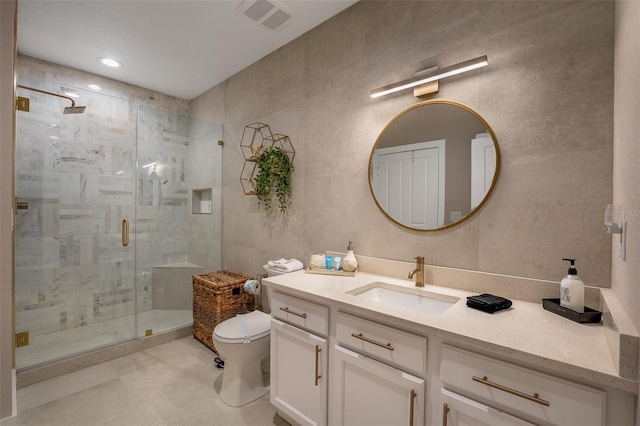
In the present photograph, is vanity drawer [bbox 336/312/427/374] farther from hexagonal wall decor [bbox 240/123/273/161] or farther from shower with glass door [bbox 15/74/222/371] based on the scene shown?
shower with glass door [bbox 15/74/222/371]

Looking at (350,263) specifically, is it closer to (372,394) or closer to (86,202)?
(372,394)

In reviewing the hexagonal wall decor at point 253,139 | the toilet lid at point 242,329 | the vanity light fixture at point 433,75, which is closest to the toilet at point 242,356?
the toilet lid at point 242,329

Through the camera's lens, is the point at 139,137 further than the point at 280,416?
Yes

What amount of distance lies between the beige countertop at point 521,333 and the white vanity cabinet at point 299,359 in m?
0.13

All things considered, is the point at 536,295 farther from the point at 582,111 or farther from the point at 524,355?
the point at 582,111

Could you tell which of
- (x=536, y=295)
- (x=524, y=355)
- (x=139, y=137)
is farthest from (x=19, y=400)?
(x=536, y=295)

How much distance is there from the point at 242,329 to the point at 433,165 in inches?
67.0

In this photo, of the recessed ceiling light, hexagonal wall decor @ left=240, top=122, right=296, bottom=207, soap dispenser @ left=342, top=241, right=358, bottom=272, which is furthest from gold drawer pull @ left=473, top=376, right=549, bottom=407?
the recessed ceiling light

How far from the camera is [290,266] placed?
7.38 ft

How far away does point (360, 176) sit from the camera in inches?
80.2

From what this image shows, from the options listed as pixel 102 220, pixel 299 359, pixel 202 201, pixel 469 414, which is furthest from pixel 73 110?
pixel 469 414

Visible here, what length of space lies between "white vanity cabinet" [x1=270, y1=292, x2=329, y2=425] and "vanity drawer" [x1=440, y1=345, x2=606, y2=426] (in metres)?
0.64

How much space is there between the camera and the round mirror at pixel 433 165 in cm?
154

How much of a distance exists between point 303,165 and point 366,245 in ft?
2.96
